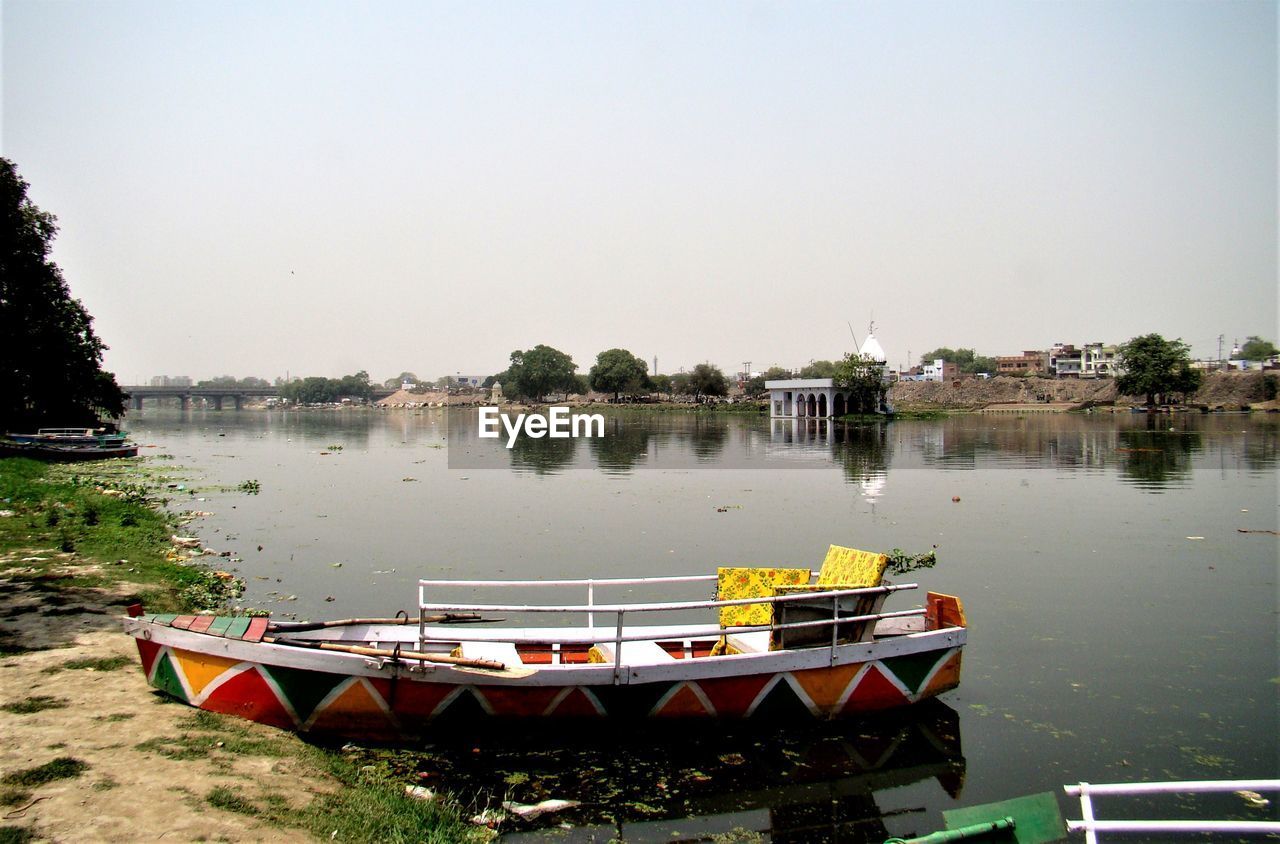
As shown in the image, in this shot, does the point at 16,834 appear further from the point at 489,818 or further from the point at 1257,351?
the point at 1257,351

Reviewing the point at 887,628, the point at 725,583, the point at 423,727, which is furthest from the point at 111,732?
the point at 887,628

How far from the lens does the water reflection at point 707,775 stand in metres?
7.99

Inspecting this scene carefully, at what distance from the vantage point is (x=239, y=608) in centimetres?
1485

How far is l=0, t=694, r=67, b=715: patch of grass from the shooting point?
25.6 feet

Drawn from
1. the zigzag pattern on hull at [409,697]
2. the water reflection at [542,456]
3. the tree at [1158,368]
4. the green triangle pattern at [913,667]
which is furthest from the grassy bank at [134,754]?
the tree at [1158,368]

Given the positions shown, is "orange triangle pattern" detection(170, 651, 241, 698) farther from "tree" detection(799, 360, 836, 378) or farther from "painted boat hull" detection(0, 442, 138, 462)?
"tree" detection(799, 360, 836, 378)

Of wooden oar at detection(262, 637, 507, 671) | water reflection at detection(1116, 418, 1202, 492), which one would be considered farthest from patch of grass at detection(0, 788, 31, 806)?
water reflection at detection(1116, 418, 1202, 492)

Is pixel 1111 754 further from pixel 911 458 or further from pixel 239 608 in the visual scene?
pixel 911 458

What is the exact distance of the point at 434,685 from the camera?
8938 mm

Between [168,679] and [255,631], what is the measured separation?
1.01m

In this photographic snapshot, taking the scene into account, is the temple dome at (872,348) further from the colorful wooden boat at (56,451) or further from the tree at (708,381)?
the colorful wooden boat at (56,451)

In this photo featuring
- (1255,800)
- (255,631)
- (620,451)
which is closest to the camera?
(1255,800)

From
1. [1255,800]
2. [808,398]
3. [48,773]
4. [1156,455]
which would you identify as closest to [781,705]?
[1255,800]

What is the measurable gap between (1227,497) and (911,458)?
1963 cm
